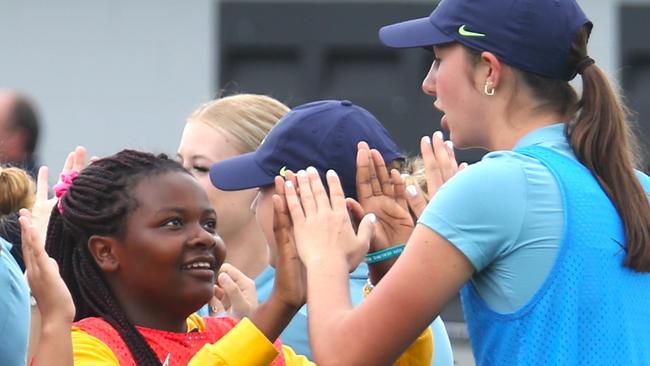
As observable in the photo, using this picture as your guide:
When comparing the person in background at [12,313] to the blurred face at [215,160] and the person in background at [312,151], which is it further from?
the blurred face at [215,160]

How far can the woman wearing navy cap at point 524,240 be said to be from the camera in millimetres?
2814

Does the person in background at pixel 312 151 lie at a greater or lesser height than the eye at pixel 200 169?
greater

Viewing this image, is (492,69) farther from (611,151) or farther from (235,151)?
(235,151)

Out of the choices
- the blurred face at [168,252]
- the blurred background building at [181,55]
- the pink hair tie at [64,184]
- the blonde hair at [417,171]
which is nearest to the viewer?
the blurred face at [168,252]

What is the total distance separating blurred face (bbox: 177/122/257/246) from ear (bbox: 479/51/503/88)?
163 centimetres

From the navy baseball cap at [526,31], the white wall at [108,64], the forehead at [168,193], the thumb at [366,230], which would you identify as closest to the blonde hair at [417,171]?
the forehead at [168,193]

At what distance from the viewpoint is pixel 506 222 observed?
2.81 m

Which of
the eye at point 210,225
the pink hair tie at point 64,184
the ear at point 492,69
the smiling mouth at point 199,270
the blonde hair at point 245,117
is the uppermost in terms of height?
the ear at point 492,69

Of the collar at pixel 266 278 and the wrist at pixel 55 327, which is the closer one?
the wrist at pixel 55 327

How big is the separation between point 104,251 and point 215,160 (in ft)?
3.99

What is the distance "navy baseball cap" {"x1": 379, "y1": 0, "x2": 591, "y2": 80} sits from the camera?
9.86ft

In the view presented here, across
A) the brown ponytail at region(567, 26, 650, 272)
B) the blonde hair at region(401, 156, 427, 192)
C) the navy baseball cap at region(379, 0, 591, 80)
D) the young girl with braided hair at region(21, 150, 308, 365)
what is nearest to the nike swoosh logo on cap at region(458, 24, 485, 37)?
the navy baseball cap at region(379, 0, 591, 80)

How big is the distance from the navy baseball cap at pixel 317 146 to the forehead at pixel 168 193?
208 millimetres

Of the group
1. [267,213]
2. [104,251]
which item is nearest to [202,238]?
[104,251]
